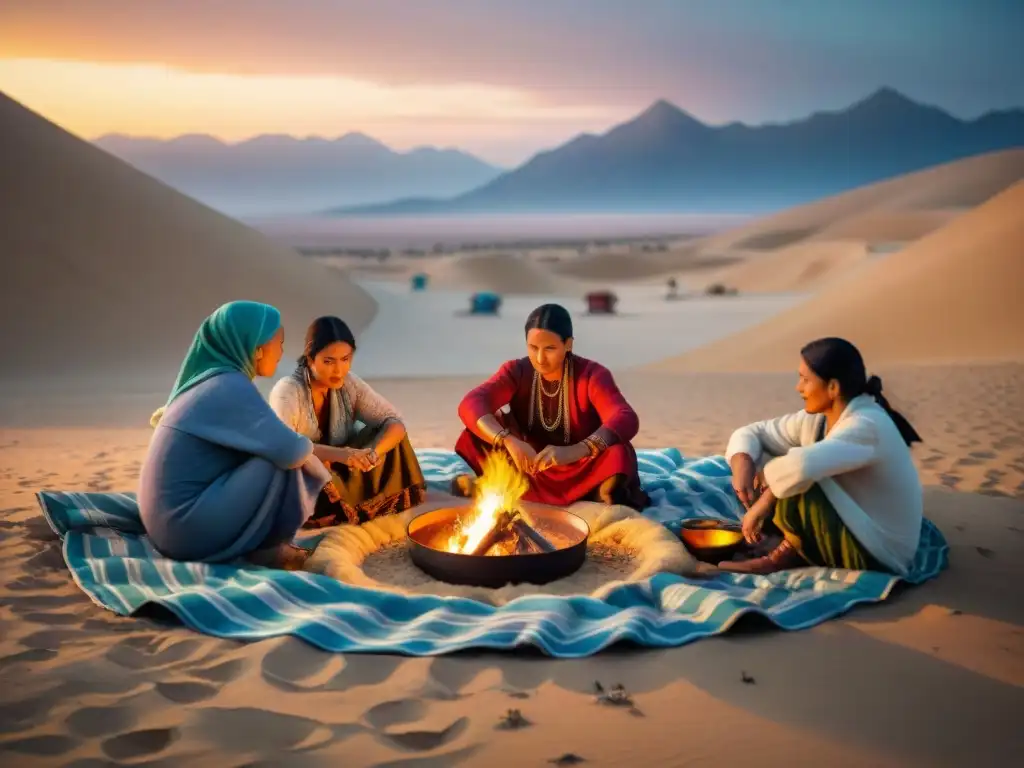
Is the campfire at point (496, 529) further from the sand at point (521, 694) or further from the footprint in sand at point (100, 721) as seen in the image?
the footprint in sand at point (100, 721)

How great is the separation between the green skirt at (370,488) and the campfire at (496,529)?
0.46 metres

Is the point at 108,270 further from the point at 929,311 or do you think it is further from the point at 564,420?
the point at 929,311

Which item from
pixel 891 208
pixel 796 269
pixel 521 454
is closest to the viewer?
pixel 521 454

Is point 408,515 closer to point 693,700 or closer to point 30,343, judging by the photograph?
point 693,700

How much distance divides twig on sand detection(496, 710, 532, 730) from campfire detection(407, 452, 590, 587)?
112 centimetres

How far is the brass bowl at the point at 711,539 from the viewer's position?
434 cm

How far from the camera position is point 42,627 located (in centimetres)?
351

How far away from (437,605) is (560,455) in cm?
134

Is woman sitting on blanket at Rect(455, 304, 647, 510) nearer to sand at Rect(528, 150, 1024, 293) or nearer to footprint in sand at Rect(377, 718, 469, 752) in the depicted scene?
footprint in sand at Rect(377, 718, 469, 752)

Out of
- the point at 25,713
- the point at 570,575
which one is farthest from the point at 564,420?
the point at 25,713

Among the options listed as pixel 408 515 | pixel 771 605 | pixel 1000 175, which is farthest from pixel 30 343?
pixel 1000 175

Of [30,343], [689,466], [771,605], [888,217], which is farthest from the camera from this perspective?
[888,217]

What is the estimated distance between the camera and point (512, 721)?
284 centimetres

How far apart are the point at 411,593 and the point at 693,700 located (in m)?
1.38
